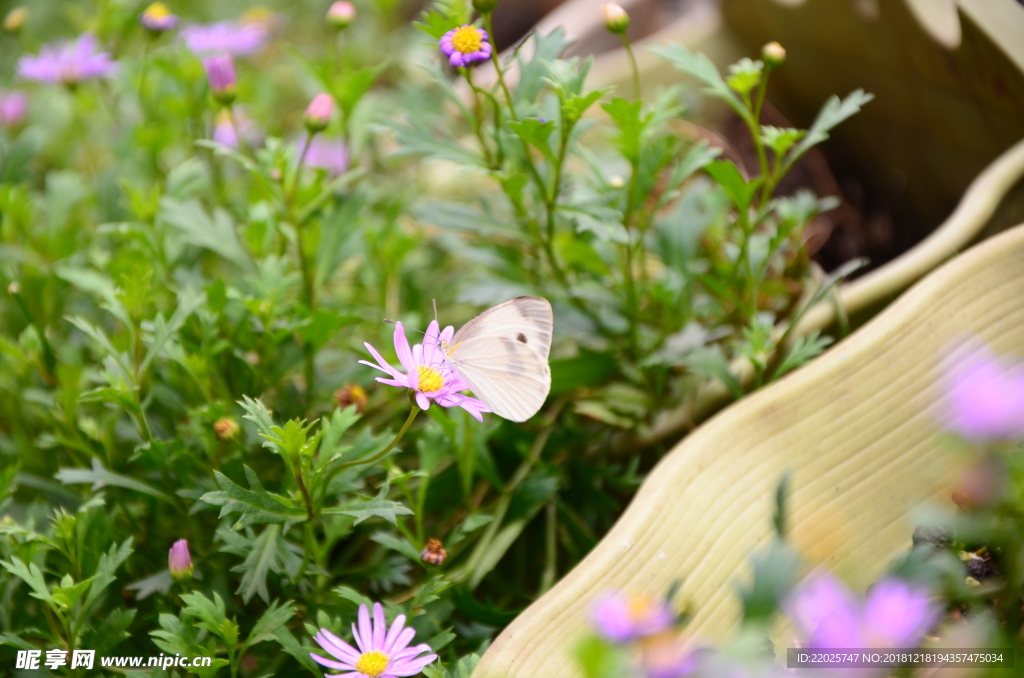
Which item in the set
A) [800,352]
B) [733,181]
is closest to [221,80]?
[733,181]

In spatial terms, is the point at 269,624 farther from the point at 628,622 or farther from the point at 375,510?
the point at 628,622

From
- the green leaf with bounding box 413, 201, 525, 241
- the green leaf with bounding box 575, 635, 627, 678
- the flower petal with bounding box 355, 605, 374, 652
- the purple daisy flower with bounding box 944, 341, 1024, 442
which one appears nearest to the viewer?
the green leaf with bounding box 575, 635, 627, 678

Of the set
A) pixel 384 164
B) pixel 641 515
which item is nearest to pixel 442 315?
pixel 384 164

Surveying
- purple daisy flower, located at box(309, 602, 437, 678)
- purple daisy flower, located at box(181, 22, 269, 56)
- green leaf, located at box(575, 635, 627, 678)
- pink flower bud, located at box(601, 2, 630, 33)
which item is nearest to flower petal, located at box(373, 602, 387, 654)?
purple daisy flower, located at box(309, 602, 437, 678)

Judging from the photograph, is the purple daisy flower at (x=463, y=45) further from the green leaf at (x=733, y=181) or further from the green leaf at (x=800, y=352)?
the green leaf at (x=800, y=352)

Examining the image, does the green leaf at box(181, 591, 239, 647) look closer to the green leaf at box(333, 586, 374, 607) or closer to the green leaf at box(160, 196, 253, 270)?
the green leaf at box(333, 586, 374, 607)

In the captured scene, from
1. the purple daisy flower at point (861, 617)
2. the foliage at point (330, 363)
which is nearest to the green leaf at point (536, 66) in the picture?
the foliage at point (330, 363)
